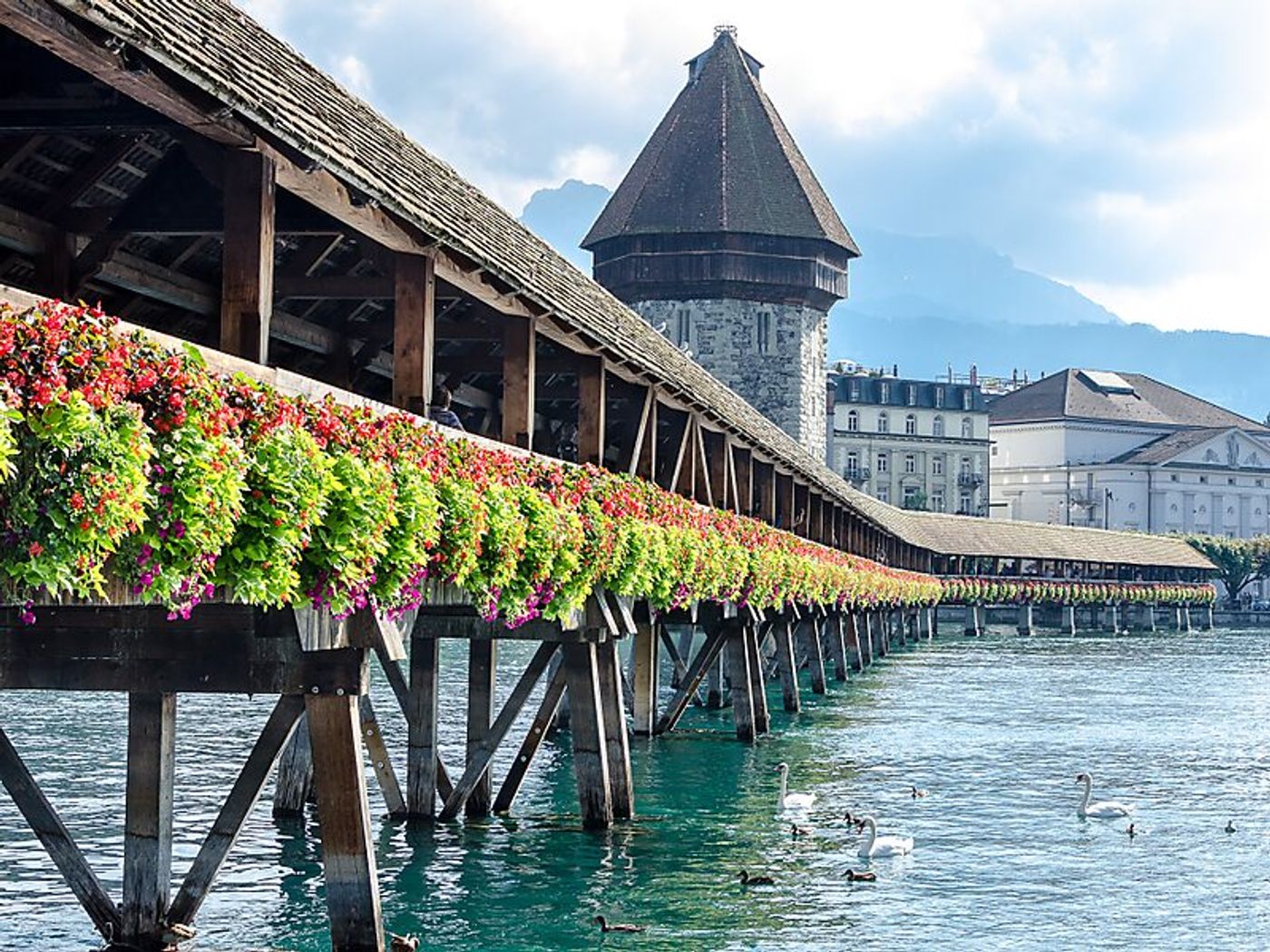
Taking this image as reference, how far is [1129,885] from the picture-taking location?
1633 centimetres

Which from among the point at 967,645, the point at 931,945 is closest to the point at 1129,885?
the point at 931,945

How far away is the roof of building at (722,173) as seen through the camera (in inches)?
2645

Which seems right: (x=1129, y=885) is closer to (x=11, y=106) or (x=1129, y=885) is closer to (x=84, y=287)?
(x=84, y=287)

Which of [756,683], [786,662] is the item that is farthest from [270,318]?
[786,662]

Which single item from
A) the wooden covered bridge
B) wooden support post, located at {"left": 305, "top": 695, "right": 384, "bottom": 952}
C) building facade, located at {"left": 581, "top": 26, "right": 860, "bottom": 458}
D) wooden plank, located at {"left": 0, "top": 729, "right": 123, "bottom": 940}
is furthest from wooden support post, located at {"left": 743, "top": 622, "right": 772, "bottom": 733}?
building facade, located at {"left": 581, "top": 26, "right": 860, "bottom": 458}

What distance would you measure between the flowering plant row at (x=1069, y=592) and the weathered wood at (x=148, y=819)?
62.3 metres

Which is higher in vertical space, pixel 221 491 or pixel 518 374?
pixel 518 374

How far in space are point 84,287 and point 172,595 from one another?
5.29 meters

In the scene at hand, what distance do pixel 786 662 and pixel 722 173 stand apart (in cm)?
3791

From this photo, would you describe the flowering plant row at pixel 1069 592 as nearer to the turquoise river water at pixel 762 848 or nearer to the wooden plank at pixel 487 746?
the turquoise river water at pixel 762 848

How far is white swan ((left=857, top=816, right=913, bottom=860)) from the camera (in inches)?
665

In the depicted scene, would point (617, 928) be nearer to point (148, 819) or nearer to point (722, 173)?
point (148, 819)

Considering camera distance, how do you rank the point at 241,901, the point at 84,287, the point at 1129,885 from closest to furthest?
the point at 84,287 → the point at 241,901 → the point at 1129,885

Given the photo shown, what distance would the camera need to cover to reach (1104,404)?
127 meters
